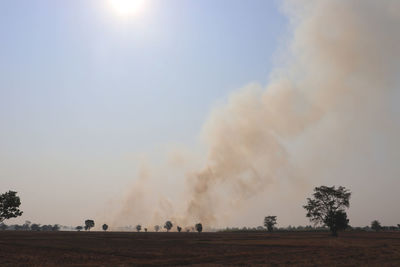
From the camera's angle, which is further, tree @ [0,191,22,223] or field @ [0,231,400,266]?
tree @ [0,191,22,223]

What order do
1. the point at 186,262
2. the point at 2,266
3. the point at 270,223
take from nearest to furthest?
the point at 2,266
the point at 186,262
the point at 270,223

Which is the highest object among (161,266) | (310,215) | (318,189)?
(318,189)

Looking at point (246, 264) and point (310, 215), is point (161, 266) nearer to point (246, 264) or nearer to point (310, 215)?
point (246, 264)

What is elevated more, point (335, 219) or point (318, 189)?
point (318, 189)

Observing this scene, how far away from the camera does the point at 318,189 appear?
10556 cm

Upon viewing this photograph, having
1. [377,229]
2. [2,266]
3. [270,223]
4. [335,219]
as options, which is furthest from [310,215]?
[377,229]

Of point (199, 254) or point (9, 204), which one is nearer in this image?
point (199, 254)

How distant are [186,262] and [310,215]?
8384cm

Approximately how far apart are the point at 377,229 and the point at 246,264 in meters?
207

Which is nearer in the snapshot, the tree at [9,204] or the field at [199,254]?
the field at [199,254]

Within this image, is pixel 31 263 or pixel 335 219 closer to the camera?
pixel 31 263

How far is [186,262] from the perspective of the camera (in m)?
32.7

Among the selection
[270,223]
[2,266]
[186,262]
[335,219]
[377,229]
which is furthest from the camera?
[377,229]

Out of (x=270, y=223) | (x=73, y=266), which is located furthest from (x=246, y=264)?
(x=270, y=223)
